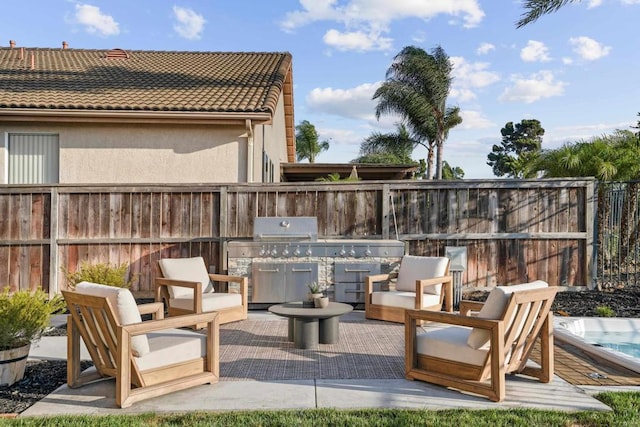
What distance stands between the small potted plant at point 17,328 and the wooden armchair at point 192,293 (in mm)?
1925

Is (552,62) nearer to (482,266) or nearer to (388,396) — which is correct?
(482,266)

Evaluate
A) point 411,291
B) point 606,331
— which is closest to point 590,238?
point 606,331

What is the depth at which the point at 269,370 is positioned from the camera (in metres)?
4.57

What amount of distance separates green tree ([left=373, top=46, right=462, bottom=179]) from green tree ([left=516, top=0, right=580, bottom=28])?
46.9ft

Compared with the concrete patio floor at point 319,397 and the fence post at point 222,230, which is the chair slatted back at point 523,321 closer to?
the concrete patio floor at point 319,397

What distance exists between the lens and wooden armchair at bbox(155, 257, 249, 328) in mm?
6246

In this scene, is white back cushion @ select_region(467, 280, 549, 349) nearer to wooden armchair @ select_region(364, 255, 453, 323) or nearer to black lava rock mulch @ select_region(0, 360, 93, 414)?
wooden armchair @ select_region(364, 255, 453, 323)

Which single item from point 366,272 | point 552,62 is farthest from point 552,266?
point 552,62

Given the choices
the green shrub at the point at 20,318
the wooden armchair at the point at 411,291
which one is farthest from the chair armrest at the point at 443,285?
the green shrub at the point at 20,318

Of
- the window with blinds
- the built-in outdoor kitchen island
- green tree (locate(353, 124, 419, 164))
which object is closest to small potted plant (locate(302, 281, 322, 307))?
the built-in outdoor kitchen island

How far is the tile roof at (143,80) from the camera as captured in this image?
9289 millimetres

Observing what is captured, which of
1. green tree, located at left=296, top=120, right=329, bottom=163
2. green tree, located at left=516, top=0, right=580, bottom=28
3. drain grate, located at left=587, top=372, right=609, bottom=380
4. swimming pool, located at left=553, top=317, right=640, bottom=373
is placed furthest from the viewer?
green tree, located at left=296, top=120, right=329, bottom=163

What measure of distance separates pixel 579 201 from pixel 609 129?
2.74m

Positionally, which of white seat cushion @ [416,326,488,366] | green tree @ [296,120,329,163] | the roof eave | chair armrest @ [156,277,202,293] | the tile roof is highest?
green tree @ [296,120,329,163]
